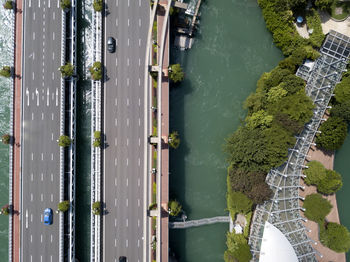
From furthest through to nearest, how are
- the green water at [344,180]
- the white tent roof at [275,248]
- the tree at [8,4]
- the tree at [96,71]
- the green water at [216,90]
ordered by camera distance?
1. the green water at [216,90]
2. the green water at [344,180]
3. the tree at [96,71]
4. the tree at [8,4]
5. the white tent roof at [275,248]

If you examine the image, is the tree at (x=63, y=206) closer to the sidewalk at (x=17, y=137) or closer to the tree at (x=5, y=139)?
the sidewalk at (x=17, y=137)

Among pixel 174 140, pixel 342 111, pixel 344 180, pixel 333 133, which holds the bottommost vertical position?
pixel 344 180

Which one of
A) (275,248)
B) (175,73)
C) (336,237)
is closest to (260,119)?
(175,73)

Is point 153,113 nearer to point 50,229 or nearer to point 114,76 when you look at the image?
point 114,76

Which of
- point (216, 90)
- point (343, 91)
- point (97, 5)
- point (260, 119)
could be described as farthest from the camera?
point (216, 90)

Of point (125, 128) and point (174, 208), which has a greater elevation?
point (125, 128)

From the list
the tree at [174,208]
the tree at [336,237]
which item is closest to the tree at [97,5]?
the tree at [174,208]

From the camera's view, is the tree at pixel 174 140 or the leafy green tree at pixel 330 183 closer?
the leafy green tree at pixel 330 183

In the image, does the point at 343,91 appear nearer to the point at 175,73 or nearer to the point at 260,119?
the point at 260,119
